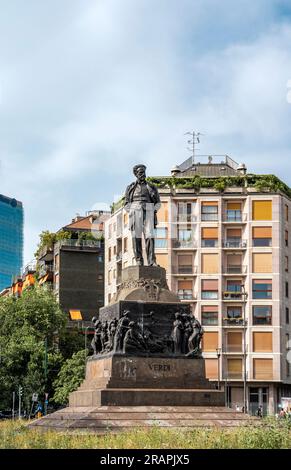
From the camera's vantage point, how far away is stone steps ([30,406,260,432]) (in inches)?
1233

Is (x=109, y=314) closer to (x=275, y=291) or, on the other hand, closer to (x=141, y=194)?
(x=141, y=194)

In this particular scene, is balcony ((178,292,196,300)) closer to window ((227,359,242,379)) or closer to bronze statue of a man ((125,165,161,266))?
window ((227,359,242,379))

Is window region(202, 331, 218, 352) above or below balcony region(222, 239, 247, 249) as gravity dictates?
below

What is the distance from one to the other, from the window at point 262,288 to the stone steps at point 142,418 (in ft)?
175

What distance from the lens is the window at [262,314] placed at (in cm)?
8656

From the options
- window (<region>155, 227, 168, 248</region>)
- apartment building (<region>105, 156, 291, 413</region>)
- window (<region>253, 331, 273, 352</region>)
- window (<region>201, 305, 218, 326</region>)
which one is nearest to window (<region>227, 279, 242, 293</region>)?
apartment building (<region>105, 156, 291, 413</region>)

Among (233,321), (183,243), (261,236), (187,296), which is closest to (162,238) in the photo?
(183,243)

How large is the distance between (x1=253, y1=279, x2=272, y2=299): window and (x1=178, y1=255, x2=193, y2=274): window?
5.60m

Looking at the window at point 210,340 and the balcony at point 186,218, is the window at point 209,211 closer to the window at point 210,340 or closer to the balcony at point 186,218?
the balcony at point 186,218

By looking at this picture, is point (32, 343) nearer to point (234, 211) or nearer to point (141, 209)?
point (234, 211)

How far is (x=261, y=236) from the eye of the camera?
87875 millimetres

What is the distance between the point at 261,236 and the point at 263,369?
1078 centimetres

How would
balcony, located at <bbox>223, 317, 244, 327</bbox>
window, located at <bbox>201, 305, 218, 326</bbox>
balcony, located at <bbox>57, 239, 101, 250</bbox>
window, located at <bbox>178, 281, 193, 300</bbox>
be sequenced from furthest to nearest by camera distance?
balcony, located at <bbox>57, 239, 101, 250</bbox>
window, located at <bbox>178, 281, 193, 300</bbox>
window, located at <bbox>201, 305, 218, 326</bbox>
balcony, located at <bbox>223, 317, 244, 327</bbox>

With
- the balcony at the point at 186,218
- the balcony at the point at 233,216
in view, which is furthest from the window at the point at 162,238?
the balcony at the point at 233,216
